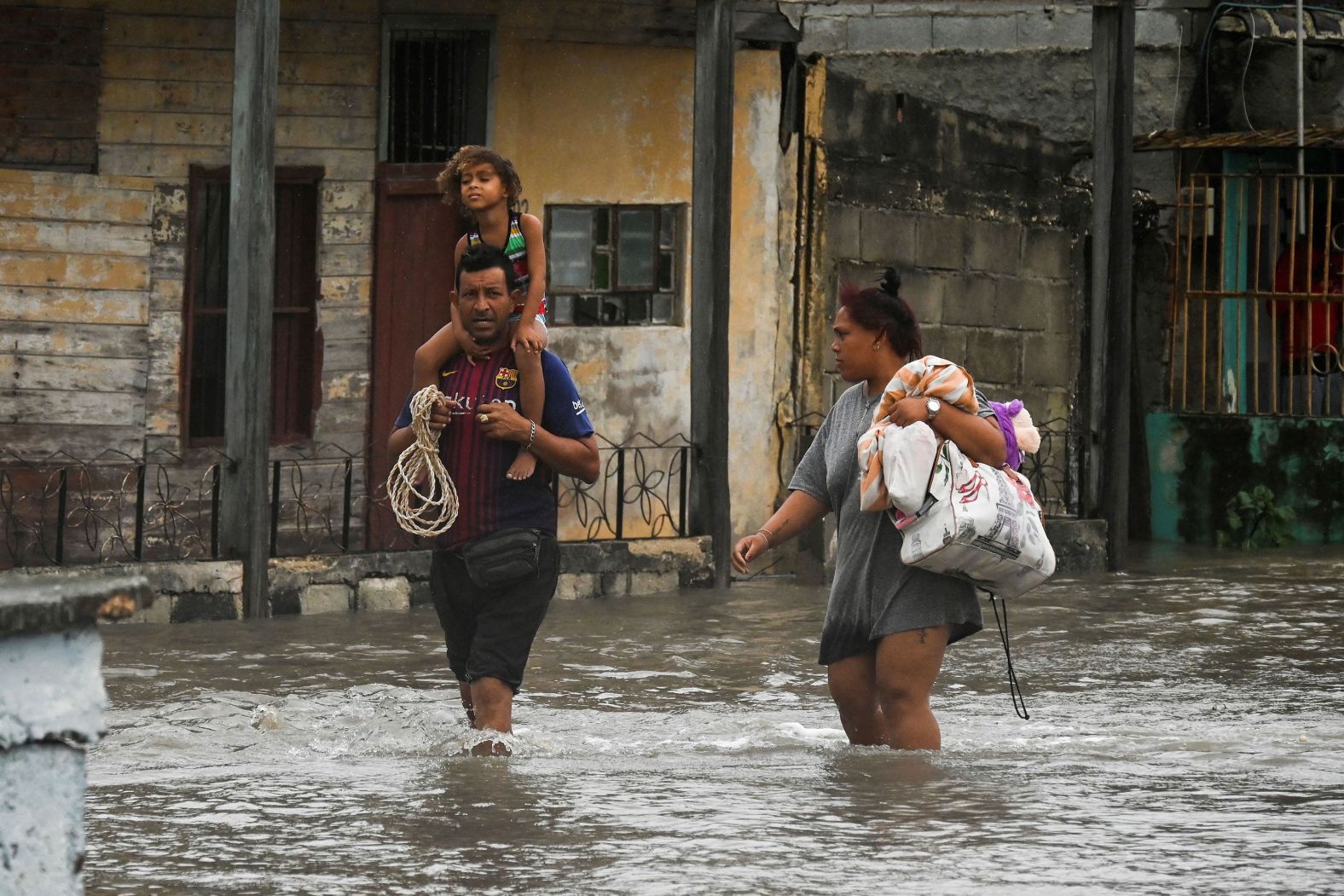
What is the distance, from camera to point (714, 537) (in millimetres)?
12844

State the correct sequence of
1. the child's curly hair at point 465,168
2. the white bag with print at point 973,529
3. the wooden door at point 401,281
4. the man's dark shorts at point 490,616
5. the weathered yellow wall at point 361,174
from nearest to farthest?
the white bag with print at point 973,529 < the man's dark shorts at point 490,616 < the child's curly hair at point 465,168 < the weathered yellow wall at point 361,174 < the wooden door at point 401,281

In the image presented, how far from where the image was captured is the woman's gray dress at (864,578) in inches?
255

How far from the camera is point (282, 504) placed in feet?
44.1

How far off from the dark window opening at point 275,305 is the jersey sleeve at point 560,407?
6715 mm

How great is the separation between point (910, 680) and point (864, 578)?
0.34 meters

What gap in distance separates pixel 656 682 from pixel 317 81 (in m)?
5.77

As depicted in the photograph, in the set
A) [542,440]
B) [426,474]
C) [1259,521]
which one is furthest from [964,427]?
[1259,521]

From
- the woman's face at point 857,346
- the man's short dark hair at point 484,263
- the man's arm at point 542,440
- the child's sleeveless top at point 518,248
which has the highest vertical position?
the child's sleeveless top at point 518,248

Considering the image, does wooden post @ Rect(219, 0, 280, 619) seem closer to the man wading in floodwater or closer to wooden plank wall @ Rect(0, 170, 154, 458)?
wooden plank wall @ Rect(0, 170, 154, 458)

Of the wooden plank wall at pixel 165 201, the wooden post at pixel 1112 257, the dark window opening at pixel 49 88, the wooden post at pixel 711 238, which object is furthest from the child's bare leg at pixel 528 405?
the wooden post at pixel 1112 257

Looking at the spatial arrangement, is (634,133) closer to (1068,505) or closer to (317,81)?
(317,81)

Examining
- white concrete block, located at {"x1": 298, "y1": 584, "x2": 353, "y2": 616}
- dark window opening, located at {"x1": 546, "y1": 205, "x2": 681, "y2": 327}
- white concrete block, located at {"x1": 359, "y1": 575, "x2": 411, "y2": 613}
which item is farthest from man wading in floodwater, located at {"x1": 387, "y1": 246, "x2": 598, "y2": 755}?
dark window opening, located at {"x1": 546, "y1": 205, "x2": 681, "y2": 327}

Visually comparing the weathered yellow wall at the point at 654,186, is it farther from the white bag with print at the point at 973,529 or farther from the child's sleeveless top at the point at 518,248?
the white bag with print at the point at 973,529

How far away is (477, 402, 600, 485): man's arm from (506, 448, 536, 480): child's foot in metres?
0.03
